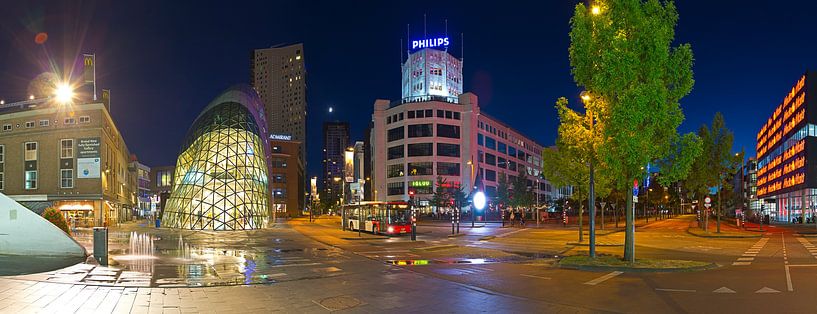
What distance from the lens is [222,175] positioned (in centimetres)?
5850

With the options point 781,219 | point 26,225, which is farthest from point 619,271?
point 781,219

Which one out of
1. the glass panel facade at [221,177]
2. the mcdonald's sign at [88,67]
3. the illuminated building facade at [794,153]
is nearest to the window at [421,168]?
the glass panel facade at [221,177]

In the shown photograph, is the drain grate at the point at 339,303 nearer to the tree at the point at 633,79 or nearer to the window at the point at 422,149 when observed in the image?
the tree at the point at 633,79

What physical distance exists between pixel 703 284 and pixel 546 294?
502 cm

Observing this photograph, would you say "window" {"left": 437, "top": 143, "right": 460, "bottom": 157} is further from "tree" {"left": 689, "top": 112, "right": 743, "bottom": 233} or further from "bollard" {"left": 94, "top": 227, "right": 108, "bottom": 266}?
"bollard" {"left": 94, "top": 227, "right": 108, "bottom": 266}

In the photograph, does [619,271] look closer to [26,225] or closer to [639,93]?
[639,93]

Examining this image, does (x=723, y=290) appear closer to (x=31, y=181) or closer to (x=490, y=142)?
(x=31, y=181)

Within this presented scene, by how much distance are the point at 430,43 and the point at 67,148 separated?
91.5m

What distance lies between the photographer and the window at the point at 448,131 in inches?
4515

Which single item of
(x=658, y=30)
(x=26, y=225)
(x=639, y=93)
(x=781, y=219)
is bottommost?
(x=781, y=219)

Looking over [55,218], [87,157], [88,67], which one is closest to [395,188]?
[88,67]

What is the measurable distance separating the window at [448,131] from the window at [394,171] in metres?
11.0

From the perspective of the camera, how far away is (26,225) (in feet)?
61.5

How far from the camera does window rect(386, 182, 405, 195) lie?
382 ft
